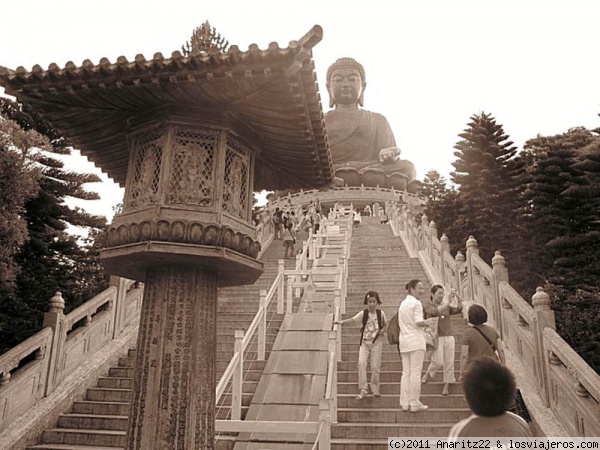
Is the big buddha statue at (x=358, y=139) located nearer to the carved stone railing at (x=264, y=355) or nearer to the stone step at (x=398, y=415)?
the carved stone railing at (x=264, y=355)

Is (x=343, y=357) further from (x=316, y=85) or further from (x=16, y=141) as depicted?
(x=16, y=141)

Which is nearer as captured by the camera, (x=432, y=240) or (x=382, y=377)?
(x=382, y=377)

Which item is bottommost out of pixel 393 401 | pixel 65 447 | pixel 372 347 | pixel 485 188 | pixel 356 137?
pixel 65 447

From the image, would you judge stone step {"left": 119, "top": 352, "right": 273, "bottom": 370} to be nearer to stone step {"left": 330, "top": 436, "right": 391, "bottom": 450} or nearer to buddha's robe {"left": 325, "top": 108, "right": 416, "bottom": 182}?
stone step {"left": 330, "top": 436, "right": 391, "bottom": 450}

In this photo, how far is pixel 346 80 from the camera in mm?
36000

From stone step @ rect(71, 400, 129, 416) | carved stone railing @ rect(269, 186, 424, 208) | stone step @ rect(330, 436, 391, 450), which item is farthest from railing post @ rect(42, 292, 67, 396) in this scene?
carved stone railing @ rect(269, 186, 424, 208)

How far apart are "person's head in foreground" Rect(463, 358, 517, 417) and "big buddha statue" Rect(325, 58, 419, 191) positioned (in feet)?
98.1

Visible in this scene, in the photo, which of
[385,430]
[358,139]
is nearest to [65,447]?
[385,430]

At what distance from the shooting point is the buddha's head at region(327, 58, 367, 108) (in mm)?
35875

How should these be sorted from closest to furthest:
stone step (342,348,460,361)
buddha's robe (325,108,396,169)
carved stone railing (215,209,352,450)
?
carved stone railing (215,209,352,450)
stone step (342,348,460,361)
buddha's robe (325,108,396,169)

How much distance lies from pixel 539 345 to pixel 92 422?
17.5 ft

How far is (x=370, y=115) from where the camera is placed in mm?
35656

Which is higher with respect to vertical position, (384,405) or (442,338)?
(442,338)

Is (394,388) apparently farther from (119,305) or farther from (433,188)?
(433,188)
